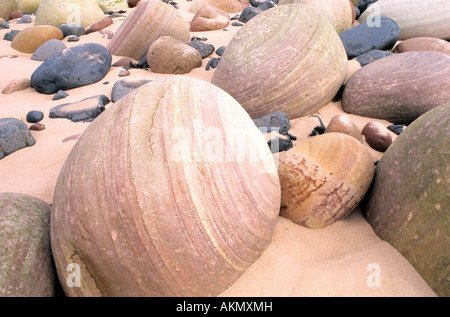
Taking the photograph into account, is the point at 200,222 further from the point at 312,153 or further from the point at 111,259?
the point at 312,153

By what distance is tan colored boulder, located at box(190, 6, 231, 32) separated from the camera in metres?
6.89

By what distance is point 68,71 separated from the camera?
4.79m

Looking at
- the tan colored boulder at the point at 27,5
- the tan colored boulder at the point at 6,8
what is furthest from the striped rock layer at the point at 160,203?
the tan colored boulder at the point at 27,5

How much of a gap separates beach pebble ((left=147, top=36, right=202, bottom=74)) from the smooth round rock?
354 cm

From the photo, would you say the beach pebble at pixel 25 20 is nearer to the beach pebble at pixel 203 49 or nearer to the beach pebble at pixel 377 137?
the beach pebble at pixel 203 49

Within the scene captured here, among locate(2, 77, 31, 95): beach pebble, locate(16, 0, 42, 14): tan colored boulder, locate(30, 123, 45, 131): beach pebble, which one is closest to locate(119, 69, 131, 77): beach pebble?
locate(2, 77, 31, 95): beach pebble

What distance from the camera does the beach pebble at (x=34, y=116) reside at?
3.82m

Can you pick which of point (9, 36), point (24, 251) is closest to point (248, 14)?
point (9, 36)

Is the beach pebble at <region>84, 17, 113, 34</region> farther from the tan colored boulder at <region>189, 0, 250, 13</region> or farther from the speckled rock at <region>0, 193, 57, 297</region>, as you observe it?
the speckled rock at <region>0, 193, 57, 297</region>

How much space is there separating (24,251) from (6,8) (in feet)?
35.6

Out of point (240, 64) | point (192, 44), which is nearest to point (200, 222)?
point (240, 64)

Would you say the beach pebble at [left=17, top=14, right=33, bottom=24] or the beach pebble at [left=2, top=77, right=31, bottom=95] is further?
the beach pebble at [left=17, top=14, right=33, bottom=24]

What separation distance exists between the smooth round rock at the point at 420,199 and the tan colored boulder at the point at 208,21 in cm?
560
